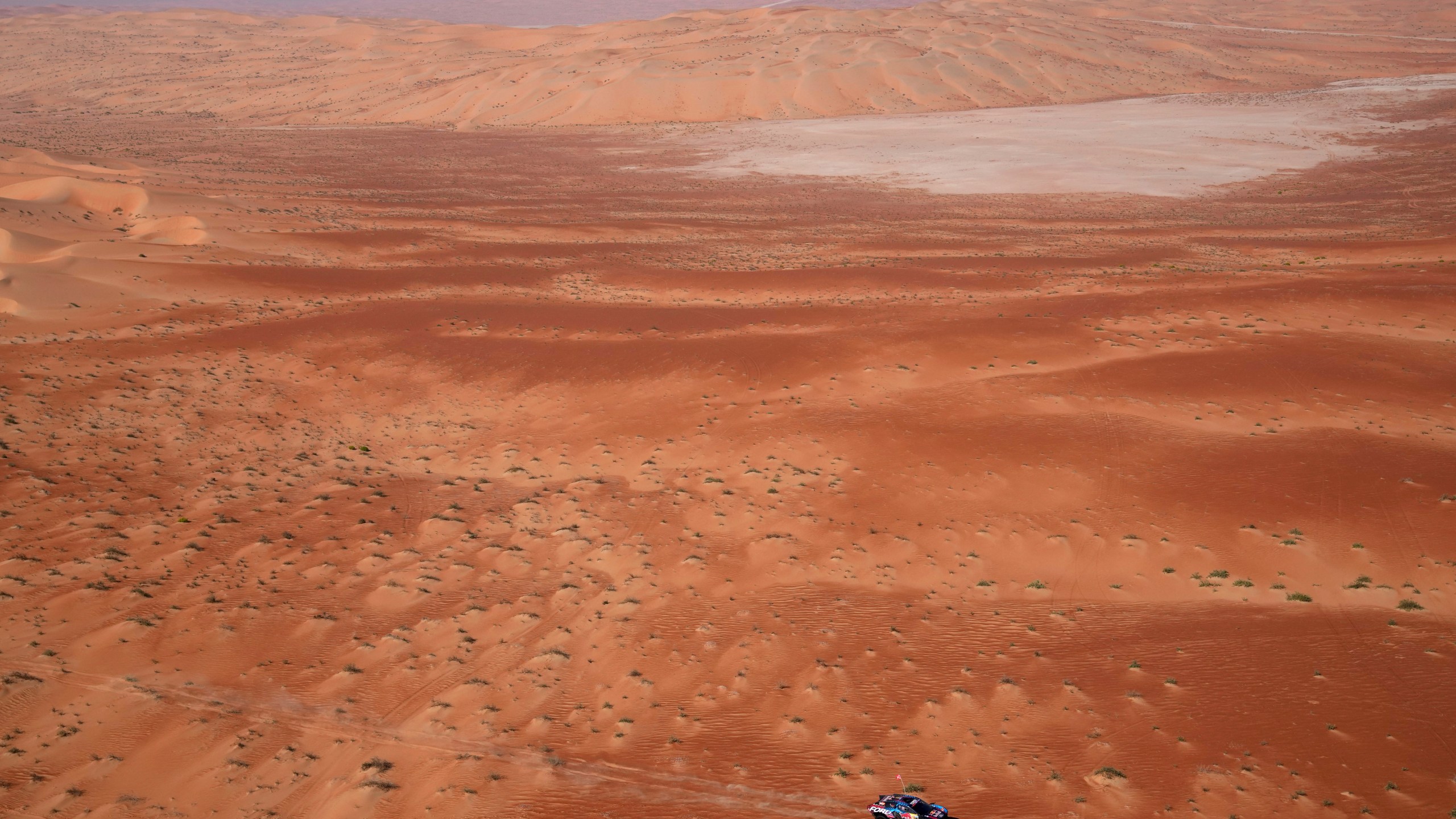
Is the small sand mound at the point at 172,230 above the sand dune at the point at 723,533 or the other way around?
above

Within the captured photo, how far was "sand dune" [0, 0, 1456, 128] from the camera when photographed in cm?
6675

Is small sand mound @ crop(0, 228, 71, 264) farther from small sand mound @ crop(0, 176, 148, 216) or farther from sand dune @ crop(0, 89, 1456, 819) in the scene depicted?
small sand mound @ crop(0, 176, 148, 216)

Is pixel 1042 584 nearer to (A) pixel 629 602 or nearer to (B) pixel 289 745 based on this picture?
(A) pixel 629 602

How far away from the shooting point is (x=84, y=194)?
31.1 m

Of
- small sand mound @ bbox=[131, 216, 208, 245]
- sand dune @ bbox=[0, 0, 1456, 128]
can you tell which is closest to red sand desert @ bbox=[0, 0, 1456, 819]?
small sand mound @ bbox=[131, 216, 208, 245]

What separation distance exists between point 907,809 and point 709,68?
7114cm

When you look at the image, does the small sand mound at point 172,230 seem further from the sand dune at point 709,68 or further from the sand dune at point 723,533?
the sand dune at point 709,68

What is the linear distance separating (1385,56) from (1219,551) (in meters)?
88.0

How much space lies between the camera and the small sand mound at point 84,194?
3028cm

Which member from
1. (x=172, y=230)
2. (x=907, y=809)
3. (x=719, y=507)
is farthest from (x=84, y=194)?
(x=907, y=809)

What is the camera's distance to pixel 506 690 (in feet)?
32.4

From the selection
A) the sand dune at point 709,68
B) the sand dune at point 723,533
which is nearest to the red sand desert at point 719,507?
the sand dune at point 723,533

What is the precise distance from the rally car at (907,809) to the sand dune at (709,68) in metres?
61.0

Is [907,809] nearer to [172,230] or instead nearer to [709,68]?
[172,230]
